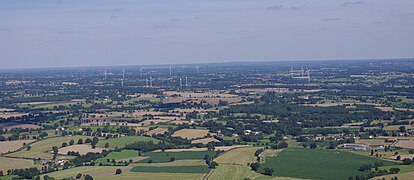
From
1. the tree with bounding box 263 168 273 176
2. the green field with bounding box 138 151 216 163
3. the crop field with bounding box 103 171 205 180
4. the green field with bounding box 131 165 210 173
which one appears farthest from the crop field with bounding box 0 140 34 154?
the tree with bounding box 263 168 273 176

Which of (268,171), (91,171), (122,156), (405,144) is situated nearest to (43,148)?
(122,156)

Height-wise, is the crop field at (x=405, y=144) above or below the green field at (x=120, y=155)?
above

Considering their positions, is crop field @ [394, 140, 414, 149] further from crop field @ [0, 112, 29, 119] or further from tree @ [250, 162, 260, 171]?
crop field @ [0, 112, 29, 119]

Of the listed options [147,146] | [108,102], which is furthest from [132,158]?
[108,102]

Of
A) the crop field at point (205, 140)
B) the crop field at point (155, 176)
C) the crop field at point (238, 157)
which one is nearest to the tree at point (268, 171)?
the crop field at point (238, 157)

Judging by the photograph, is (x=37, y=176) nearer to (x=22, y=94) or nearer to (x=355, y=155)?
(x=355, y=155)

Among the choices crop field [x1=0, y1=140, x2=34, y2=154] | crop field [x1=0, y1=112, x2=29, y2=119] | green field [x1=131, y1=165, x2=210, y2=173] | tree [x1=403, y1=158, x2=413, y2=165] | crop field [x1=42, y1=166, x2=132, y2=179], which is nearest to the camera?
crop field [x1=42, y1=166, x2=132, y2=179]

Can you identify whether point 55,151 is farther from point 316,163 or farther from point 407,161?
point 407,161

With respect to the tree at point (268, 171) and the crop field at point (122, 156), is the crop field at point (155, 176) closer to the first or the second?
the tree at point (268, 171)
